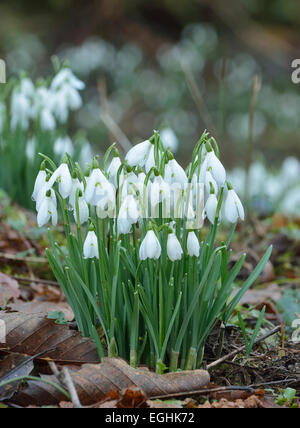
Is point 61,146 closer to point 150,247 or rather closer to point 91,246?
point 91,246

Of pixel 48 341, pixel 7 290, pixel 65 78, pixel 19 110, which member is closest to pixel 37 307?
pixel 7 290

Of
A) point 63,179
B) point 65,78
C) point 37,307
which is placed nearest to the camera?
point 63,179

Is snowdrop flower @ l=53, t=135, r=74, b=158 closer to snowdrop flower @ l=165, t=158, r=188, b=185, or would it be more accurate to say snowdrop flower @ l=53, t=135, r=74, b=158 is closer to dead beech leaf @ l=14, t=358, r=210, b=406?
snowdrop flower @ l=165, t=158, r=188, b=185

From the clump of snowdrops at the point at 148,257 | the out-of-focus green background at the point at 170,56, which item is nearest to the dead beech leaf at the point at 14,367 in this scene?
the clump of snowdrops at the point at 148,257
